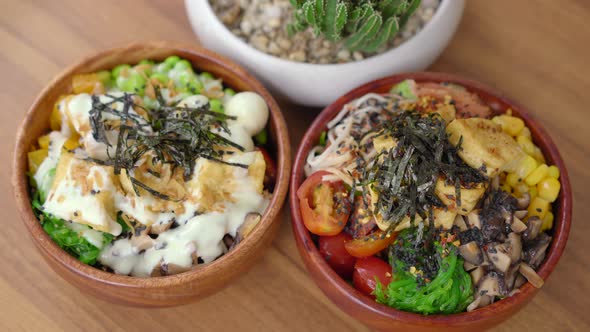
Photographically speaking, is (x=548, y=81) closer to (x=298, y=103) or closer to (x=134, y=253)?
(x=298, y=103)

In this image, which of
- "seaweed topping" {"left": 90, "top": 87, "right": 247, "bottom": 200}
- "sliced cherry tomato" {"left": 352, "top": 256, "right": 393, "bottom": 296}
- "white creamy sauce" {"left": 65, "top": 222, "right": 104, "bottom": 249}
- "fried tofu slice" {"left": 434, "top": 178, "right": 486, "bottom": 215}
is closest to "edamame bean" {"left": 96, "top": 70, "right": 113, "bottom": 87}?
"seaweed topping" {"left": 90, "top": 87, "right": 247, "bottom": 200}

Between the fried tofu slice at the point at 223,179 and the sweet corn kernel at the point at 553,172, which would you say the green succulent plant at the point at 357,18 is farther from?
the sweet corn kernel at the point at 553,172

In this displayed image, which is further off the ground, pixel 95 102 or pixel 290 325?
pixel 95 102

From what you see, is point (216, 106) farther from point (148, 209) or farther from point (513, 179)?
point (513, 179)

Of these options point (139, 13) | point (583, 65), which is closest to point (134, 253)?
point (139, 13)

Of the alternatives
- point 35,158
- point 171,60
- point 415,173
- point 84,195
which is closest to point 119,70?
point 171,60

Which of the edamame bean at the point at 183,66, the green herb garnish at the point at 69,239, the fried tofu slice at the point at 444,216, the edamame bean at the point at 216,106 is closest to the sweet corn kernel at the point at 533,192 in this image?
the fried tofu slice at the point at 444,216

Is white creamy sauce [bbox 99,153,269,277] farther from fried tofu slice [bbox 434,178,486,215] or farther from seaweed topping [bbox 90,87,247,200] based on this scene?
fried tofu slice [bbox 434,178,486,215]
